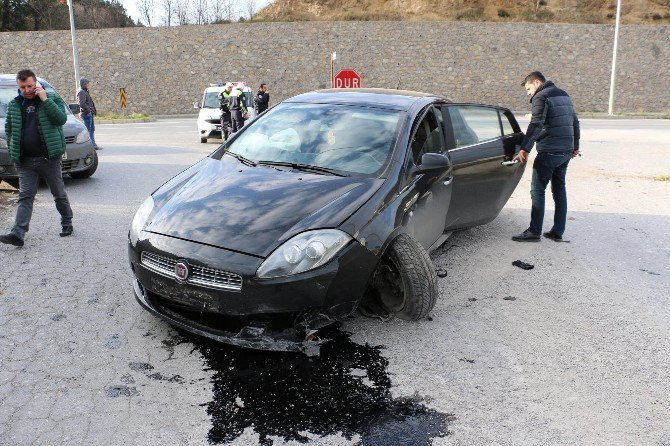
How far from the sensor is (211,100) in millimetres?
17609

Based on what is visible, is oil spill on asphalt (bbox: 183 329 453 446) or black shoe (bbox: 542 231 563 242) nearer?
oil spill on asphalt (bbox: 183 329 453 446)

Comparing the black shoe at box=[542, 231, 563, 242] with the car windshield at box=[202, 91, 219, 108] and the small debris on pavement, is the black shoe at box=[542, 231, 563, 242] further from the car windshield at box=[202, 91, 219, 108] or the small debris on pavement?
the car windshield at box=[202, 91, 219, 108]

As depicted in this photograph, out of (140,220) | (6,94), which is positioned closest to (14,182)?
(6,94)

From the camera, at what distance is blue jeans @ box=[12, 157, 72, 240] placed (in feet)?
20.2

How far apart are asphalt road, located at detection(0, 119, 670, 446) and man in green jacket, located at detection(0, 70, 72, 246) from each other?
0.39m

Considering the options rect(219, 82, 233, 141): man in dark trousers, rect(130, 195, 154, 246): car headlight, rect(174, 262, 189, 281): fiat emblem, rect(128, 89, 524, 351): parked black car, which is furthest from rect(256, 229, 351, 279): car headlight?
rect(219, 82, 233, 141): man in dark trousers

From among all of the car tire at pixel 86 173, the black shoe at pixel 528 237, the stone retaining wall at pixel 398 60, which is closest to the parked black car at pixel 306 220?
the black shoe at pixel 528 237

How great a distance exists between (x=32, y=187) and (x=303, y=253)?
4083mm

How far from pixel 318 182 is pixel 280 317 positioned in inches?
44.0

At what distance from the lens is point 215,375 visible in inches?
141

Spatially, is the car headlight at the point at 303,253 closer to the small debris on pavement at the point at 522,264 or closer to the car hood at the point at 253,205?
the car hood at the point at 253,205

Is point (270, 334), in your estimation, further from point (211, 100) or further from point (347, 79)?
point (211, 100)

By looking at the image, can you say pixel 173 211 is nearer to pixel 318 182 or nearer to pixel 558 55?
pixel 318 182

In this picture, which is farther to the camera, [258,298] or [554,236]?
[554,236]
